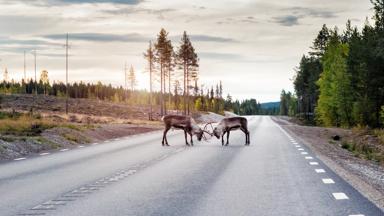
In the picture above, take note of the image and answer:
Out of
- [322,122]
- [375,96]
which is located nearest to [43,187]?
[375,96]

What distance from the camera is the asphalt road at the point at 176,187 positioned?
8609 millimetres

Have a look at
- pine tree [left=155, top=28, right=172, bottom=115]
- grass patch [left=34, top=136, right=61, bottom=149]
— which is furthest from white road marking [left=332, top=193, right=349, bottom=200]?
pine tree [left=155, top=28, right=172, bottom=115]

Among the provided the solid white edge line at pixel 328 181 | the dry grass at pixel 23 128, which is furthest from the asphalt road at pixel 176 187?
the dry grass at pixel 23 128

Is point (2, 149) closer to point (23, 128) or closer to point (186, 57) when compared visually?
point (23, 128)

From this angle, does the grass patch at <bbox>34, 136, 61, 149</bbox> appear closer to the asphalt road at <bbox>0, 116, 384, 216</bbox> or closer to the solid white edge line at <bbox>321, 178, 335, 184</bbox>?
the asphalt road at <bbox>0, 116, 384, 216</bbox>

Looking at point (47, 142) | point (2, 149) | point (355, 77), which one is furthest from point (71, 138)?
point (355, 77)

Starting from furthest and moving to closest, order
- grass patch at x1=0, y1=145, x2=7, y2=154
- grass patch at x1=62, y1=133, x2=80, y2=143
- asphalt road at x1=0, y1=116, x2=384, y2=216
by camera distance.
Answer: grass patch at x1=62, y1=133, x2=80, y2=143 < grass patch at x1=0, y1=145, x2=7, y2=154 < asphalt road at x1=0, y1=116, x2=384, y2=216

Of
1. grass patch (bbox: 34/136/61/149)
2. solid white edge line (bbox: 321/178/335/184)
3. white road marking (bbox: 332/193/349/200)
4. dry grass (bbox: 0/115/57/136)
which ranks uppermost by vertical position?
dry grass (bbox: 0/115/57/136)

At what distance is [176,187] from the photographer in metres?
11.2

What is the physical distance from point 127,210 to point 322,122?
272 feet

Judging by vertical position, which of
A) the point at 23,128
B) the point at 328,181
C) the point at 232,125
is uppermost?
the point at 232,125

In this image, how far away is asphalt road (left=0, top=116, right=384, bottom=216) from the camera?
861 centimetres

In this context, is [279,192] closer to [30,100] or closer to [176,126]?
[176,126]

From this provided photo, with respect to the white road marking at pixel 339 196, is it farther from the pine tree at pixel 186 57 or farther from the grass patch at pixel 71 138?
the pine tree at pixel 186 57
